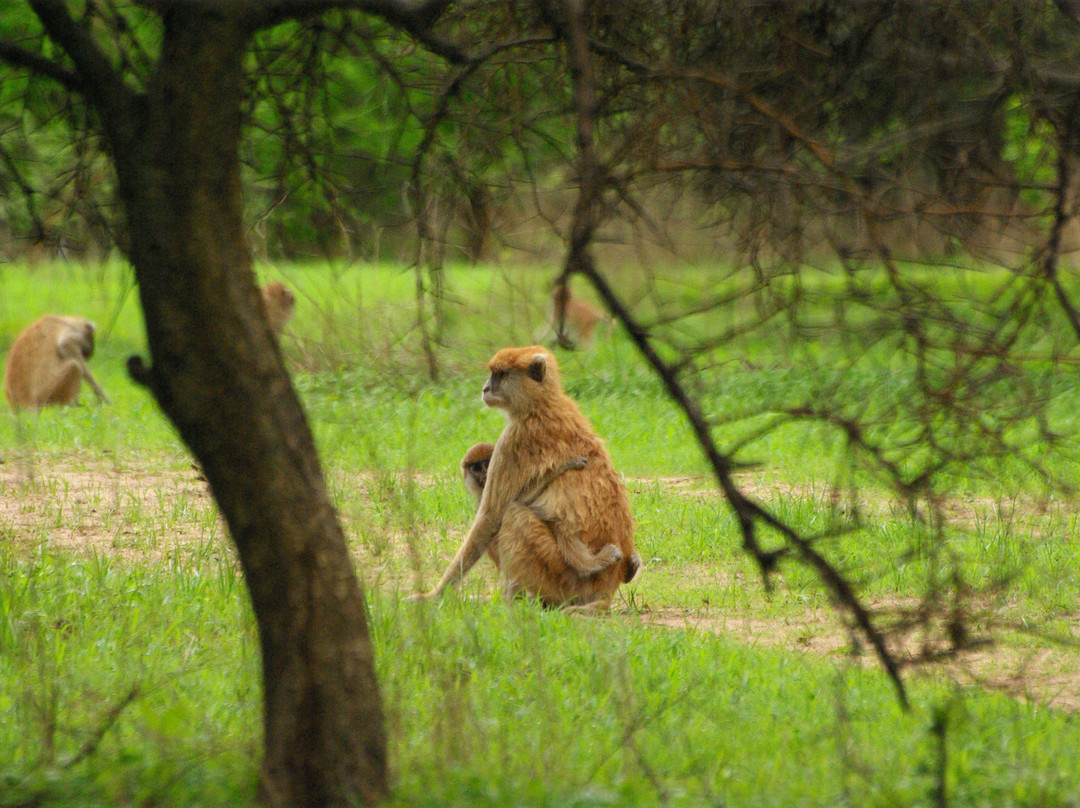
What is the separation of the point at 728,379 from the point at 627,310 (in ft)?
42.7

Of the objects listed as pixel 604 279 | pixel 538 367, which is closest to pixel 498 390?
pixel 538 367

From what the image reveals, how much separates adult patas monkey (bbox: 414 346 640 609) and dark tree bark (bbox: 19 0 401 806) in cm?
363

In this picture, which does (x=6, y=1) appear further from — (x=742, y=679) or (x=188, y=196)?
(x=742, y=679)

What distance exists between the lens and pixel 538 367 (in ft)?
26.1

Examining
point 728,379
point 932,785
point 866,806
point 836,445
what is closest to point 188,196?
point 866,806

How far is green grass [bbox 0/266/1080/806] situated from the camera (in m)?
4.30

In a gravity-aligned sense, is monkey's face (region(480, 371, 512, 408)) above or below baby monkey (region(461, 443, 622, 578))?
above

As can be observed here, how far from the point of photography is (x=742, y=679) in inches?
238

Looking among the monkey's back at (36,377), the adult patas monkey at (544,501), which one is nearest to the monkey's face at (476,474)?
the adult patas monkey at (544,501)

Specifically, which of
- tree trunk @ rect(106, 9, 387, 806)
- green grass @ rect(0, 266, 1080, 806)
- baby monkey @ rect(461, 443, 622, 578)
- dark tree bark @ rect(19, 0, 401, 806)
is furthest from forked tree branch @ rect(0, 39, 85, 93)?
baby monkey @ rect(461, 443, 622, 578)

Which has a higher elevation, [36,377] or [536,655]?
[36,377]

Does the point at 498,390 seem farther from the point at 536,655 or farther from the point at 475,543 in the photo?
the point at 536,655

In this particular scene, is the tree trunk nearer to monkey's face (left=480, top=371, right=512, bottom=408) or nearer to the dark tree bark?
the dark tree bark

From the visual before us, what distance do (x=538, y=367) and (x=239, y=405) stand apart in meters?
4.32
